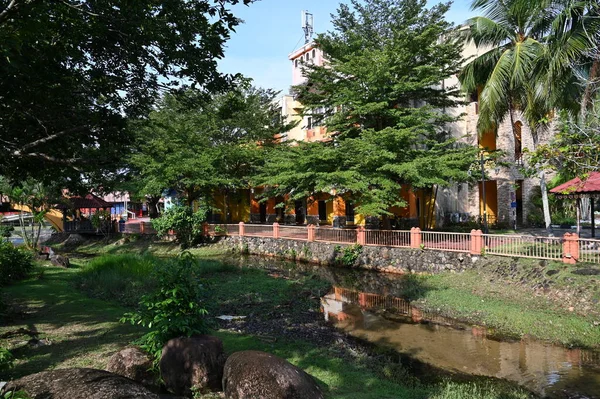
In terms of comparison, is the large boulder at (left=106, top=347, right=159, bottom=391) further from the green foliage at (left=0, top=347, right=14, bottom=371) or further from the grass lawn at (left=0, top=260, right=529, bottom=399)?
the green foliage at (left=0, top=347, right=14, bottom=371)

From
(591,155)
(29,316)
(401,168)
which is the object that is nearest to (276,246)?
(401,168)

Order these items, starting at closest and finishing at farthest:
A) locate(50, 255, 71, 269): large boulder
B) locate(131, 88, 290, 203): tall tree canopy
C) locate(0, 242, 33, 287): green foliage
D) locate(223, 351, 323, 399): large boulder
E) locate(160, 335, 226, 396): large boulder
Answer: locate(223, 351, 323, 399): large boulder < locate(160, 335, 226, 396): large boulder < locate(0, 242, 33, 287): green foliage < locate(50, 255, 71, 269): large boulder < locate(131, 88, 290, 203): tall tree canopy

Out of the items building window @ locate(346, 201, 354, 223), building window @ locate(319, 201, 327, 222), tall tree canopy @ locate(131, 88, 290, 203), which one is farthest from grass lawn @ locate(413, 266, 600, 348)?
building window @ locate(319, 201, 327, 222)

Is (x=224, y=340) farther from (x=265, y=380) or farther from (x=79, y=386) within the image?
(x=79, y=386)

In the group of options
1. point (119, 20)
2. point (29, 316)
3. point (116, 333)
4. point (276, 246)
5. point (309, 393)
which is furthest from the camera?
point (276, 246)

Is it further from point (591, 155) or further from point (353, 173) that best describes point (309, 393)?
point (353, 173)

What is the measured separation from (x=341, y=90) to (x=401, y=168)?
5143 millimetres

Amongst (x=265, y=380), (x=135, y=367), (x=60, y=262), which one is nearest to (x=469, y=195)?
(x=60, y=262)

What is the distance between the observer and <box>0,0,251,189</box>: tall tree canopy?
22.3 ft

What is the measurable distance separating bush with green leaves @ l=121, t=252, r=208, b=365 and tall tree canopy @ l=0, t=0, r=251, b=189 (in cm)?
269

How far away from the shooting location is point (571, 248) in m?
12.1

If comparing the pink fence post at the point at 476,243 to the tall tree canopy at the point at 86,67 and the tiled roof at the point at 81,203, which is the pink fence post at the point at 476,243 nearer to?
the tall tree canopy at the point at 86,67

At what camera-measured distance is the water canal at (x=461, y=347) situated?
7535 millimetres

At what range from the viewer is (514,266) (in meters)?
13.2
